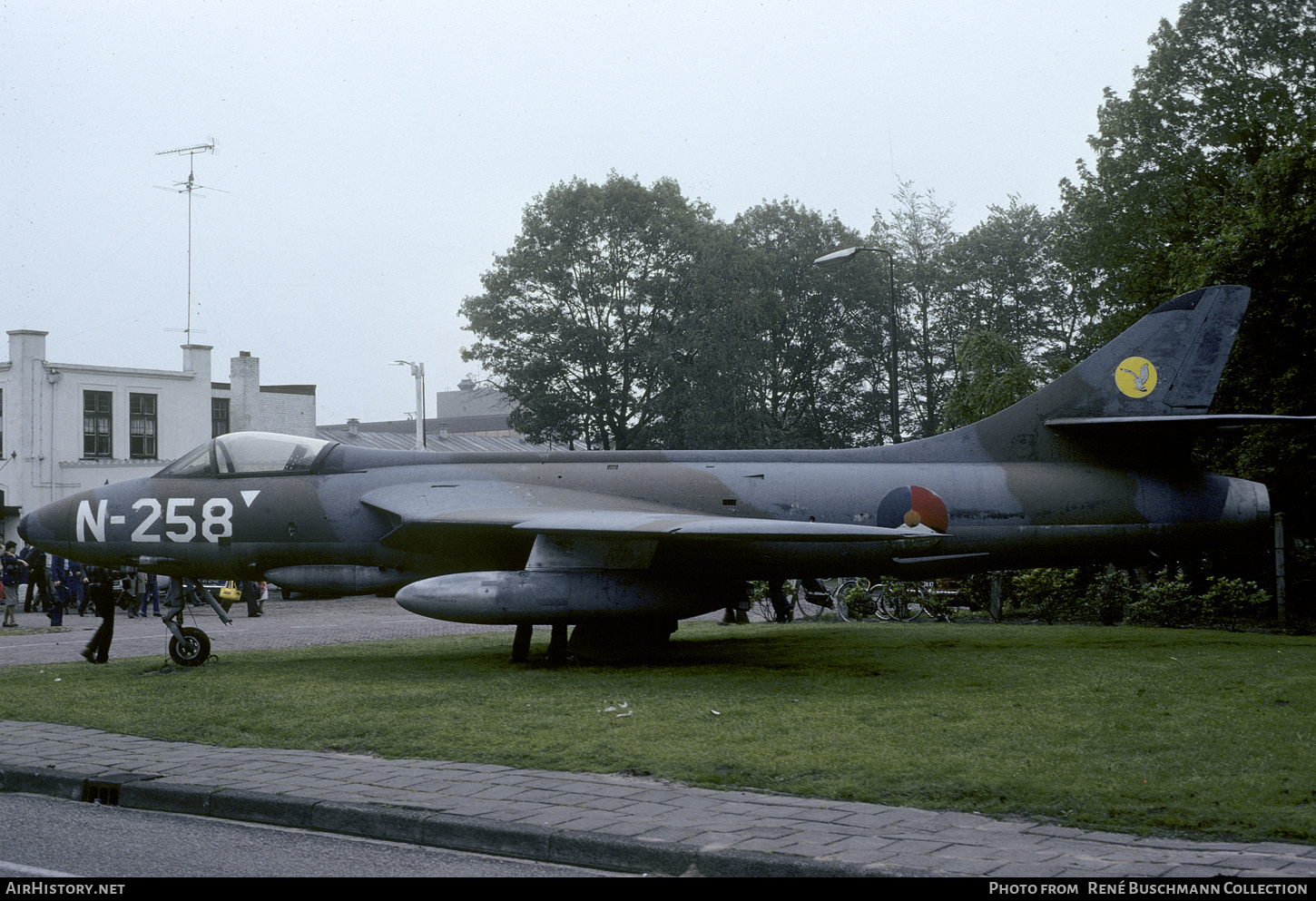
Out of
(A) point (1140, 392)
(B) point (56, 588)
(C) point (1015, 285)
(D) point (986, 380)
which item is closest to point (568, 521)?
(A) point (1140, 392)

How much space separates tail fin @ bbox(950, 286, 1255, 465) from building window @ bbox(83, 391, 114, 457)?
42.7 m

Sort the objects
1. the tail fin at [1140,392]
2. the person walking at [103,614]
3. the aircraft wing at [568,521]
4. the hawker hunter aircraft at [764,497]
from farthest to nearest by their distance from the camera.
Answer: the tail fin at [1140,392], the person walking at [103,614], the hawker hunter aircraft at [764,497], the aircraft wing at [568,521]

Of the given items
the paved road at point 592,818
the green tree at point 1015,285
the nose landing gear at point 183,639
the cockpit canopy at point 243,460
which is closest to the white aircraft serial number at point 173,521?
the cockpit canopy at point 243,460

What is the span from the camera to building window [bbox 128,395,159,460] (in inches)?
1927

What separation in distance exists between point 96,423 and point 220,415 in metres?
6.44

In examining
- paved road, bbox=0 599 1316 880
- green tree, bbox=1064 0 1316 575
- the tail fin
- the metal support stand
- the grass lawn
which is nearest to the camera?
paved road, bbox=0 599 1316 880

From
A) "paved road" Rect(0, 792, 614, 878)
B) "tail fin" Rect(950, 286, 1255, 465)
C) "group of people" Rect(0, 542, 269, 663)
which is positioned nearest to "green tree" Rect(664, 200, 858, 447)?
"group of people" Rect(0, 542, 269, 663)

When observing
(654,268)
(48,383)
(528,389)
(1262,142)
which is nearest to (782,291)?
(654,268)

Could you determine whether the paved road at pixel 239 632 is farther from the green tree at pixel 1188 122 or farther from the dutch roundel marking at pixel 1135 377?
the green tree at pixel 1188 122

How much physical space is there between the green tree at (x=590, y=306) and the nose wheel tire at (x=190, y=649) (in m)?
38.7

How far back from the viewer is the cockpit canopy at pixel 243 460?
14.7 m

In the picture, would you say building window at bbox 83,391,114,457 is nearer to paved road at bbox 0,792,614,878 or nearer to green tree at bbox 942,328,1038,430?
green tree at bbox 942,328,1038,430

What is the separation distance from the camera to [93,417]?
47.9 m

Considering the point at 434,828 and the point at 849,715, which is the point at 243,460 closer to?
the point at 849,715
